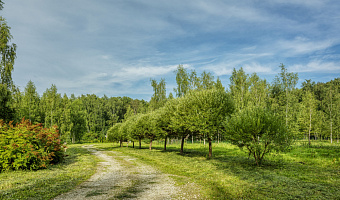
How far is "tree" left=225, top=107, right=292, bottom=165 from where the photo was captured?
1734 centimetres

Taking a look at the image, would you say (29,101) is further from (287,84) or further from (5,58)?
(287,84)

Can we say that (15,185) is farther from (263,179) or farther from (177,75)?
(177,75)

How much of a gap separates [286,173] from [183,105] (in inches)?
607

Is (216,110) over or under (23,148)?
over

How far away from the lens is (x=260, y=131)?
18094mm

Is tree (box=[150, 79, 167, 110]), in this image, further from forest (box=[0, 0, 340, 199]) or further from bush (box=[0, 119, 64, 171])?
bush (box=[0, 119, 64, 171])

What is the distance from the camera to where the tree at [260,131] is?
17.3 meters

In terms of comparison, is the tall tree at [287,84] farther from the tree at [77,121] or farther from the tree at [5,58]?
the tree at [77,121]

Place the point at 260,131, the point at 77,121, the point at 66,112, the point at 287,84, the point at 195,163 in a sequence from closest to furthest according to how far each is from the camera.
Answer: the point at 260,131 → the point at 195,163 → the point at 287,84 → the point at 66,112 → the point at 77,121

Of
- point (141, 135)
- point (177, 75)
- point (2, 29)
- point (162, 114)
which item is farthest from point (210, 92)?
point (177, 75)

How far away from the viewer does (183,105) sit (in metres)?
27.8

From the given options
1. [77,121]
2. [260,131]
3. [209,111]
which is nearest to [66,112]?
[77,121]

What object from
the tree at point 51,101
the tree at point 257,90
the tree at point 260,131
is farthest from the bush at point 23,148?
the tree at point 257,90

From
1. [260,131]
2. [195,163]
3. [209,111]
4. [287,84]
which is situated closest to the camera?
[260,131]
